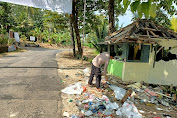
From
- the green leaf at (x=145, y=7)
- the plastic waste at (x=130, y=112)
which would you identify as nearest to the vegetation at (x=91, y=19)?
the green leaf at (x=145, y=7)

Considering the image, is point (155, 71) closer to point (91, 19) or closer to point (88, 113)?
point (88, 113)

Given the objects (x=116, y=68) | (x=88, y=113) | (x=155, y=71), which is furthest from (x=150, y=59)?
(x=88, y=113)

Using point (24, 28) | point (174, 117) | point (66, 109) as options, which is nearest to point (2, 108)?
point (66, 109)

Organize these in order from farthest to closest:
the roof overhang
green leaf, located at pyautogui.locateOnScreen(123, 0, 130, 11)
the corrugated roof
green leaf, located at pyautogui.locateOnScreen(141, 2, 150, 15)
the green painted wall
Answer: the green painted wall → the corrugated roof → the roof overhang → green leaf, located at pyautogui.locateOnScreen(123, 0, 130, 11) → green leaf, located at pyautogui.locateOnScreen(141, 2, 150, 15)

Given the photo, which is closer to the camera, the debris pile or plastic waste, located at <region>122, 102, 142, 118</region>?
plastic waste, located at <region>122, 102, 142, 118</region>

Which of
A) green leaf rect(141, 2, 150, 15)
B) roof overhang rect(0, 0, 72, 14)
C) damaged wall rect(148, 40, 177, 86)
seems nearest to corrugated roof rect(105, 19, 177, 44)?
damaged wall rect(148, 40, 177, 86)

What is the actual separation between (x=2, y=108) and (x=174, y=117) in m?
4.61

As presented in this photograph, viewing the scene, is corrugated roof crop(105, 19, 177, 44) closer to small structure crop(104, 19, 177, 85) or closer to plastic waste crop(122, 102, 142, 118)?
small structure crop(104, 19, 177, 85)

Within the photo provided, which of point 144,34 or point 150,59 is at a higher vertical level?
point 144,34

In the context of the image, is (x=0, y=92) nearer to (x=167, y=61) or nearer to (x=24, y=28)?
(x=167, y=61)

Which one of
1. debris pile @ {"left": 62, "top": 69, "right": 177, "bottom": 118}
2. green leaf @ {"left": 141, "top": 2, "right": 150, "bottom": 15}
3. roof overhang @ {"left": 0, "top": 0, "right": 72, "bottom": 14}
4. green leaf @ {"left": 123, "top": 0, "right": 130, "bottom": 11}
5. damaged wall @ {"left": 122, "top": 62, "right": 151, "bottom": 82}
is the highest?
roof overhang @ {"left": 0, "top": 0, "right": 72, "bottom": 14}

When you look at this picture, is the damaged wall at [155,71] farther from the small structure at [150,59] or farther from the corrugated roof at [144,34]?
the corrugated roof at [144,34]

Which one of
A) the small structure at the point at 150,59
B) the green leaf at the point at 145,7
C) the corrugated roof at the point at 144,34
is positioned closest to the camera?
the green leaf at the point at 145,7

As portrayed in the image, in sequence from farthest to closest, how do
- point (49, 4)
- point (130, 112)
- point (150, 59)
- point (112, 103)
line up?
point (150, 59) < point (49, 4) < point (112, 103) < point (130, 112)
